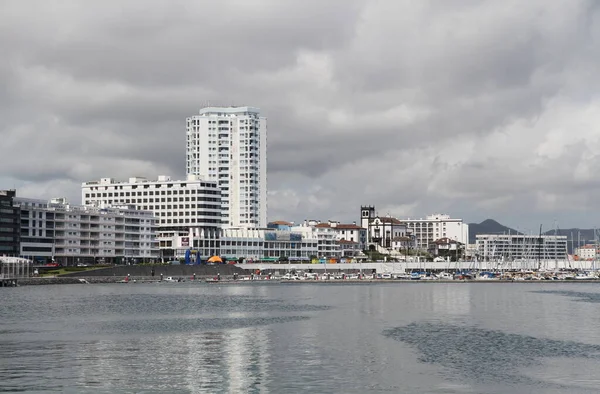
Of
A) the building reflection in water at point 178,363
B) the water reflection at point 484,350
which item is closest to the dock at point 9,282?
the building reflection in water at point 178,363

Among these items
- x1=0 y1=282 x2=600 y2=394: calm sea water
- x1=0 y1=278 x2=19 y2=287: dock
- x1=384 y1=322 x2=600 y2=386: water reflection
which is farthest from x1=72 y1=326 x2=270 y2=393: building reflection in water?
x1=0 y1=278 x2=19 y2=287: dock

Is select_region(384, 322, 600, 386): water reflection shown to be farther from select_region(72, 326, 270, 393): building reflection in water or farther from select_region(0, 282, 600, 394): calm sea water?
select_region(72, 326, 270, 393): building reflection in water

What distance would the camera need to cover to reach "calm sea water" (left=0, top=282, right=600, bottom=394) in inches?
1961

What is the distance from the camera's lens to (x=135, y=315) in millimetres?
100688

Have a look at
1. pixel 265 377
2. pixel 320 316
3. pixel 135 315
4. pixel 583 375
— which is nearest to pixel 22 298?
pixel 135 315

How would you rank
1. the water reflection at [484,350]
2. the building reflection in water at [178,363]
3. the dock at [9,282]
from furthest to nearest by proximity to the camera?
the dock at [9,282] → the water reflection at [484,350] → the building reflection in water at [178,363]

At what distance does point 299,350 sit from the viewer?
6494 centimetres

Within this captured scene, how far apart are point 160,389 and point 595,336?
44955 millimetres

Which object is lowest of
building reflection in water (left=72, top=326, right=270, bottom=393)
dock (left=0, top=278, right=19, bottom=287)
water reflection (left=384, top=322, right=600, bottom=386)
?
water reflection (left=384, top=322, right=600, bottom=386)

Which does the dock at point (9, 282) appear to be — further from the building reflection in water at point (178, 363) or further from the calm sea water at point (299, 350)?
the building reflection in water at point (178, 363)

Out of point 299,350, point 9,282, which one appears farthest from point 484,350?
point 9,282

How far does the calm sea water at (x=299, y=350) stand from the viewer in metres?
49.8

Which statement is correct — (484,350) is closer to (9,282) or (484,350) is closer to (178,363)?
(178,363)

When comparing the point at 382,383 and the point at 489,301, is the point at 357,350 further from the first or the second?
the point at 489,301
